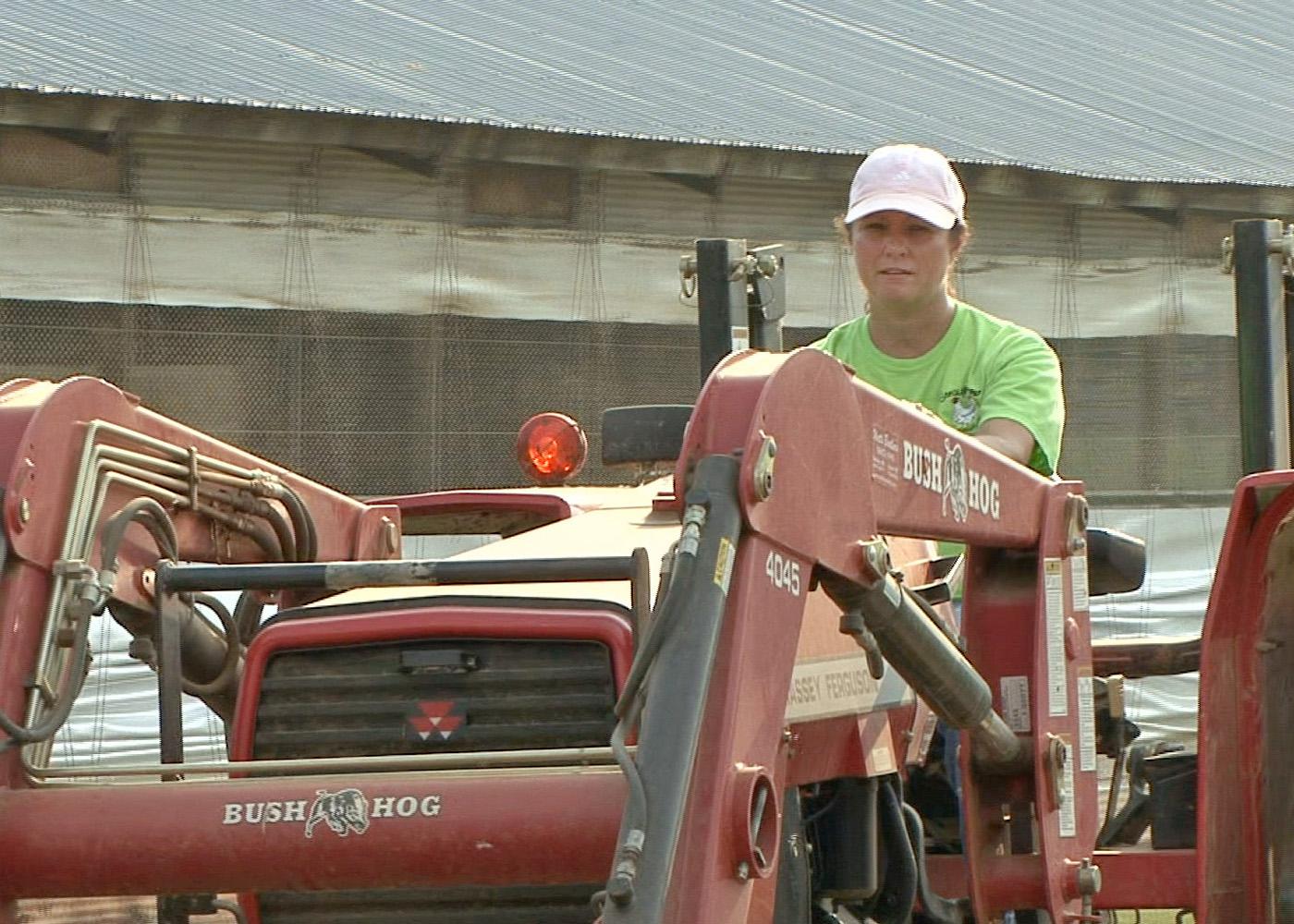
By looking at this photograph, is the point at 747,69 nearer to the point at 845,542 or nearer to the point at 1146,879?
the point at 1146,879

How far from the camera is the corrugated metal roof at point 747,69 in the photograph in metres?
12.3

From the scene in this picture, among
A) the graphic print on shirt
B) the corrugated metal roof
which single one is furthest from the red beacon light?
the corrugated metal roof

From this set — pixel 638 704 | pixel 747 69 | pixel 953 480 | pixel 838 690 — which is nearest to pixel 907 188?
pixel 953 480

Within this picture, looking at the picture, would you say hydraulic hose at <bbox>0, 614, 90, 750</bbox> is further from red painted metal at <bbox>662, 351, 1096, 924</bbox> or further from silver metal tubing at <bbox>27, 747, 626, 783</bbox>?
red painted metal at <bbox>662, 351, 1096, 924</bbox>

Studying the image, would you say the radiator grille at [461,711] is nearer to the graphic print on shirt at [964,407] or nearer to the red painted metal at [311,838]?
the red painted metal at [311,838]

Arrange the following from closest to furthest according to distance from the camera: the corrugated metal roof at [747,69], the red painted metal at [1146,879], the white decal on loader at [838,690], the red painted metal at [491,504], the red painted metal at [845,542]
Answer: the red painted metal at [845,542] < the white decal on loader at [838,690] < the red painted metal at [1146,879] < the red painted metal at [491,504] < the corrugated metal roof at [747,69]

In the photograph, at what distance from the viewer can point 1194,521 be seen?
14336 millimetres

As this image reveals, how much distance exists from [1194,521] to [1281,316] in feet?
28.5

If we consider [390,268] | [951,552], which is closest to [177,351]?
[390,268]

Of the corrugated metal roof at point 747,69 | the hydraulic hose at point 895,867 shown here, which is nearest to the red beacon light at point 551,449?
the hydraulic hose at point 895,867

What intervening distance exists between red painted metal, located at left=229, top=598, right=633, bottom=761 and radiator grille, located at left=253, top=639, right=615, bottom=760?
0.9 inches

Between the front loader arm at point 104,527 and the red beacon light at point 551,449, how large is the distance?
0.85m

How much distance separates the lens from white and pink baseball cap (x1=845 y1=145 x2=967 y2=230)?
4.79 m

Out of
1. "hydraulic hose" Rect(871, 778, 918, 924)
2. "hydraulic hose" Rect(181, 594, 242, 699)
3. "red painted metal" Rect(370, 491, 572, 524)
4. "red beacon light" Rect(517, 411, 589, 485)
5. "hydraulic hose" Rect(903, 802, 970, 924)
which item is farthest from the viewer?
"red beacon light" Rect(517, 411, 589, 485)
